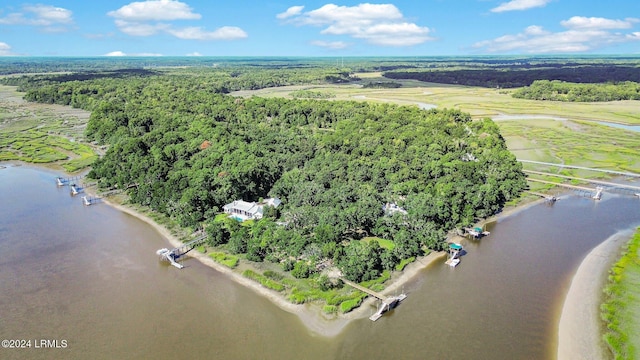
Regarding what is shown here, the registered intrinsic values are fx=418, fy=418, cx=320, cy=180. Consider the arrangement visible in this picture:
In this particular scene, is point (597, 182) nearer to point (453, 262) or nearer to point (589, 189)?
point (589, 189)

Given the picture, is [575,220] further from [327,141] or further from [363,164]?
[327,141]

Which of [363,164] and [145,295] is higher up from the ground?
[363,164]

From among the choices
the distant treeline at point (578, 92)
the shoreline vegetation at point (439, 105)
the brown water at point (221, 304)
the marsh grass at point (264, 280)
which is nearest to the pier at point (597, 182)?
the shoreline vegetation at point (439, 105)

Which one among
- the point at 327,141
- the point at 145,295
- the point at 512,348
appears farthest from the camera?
the point at 327,141

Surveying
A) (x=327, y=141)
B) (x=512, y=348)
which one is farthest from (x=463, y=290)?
(x=327, y=141)

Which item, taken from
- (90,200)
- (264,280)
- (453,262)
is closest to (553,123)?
(453,262)

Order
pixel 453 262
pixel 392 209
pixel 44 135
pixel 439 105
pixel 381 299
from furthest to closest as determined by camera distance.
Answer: pixel 439 105 → pixel 44 135 → pixel 392 209 → pixel 453 262 → pixel 381 299
